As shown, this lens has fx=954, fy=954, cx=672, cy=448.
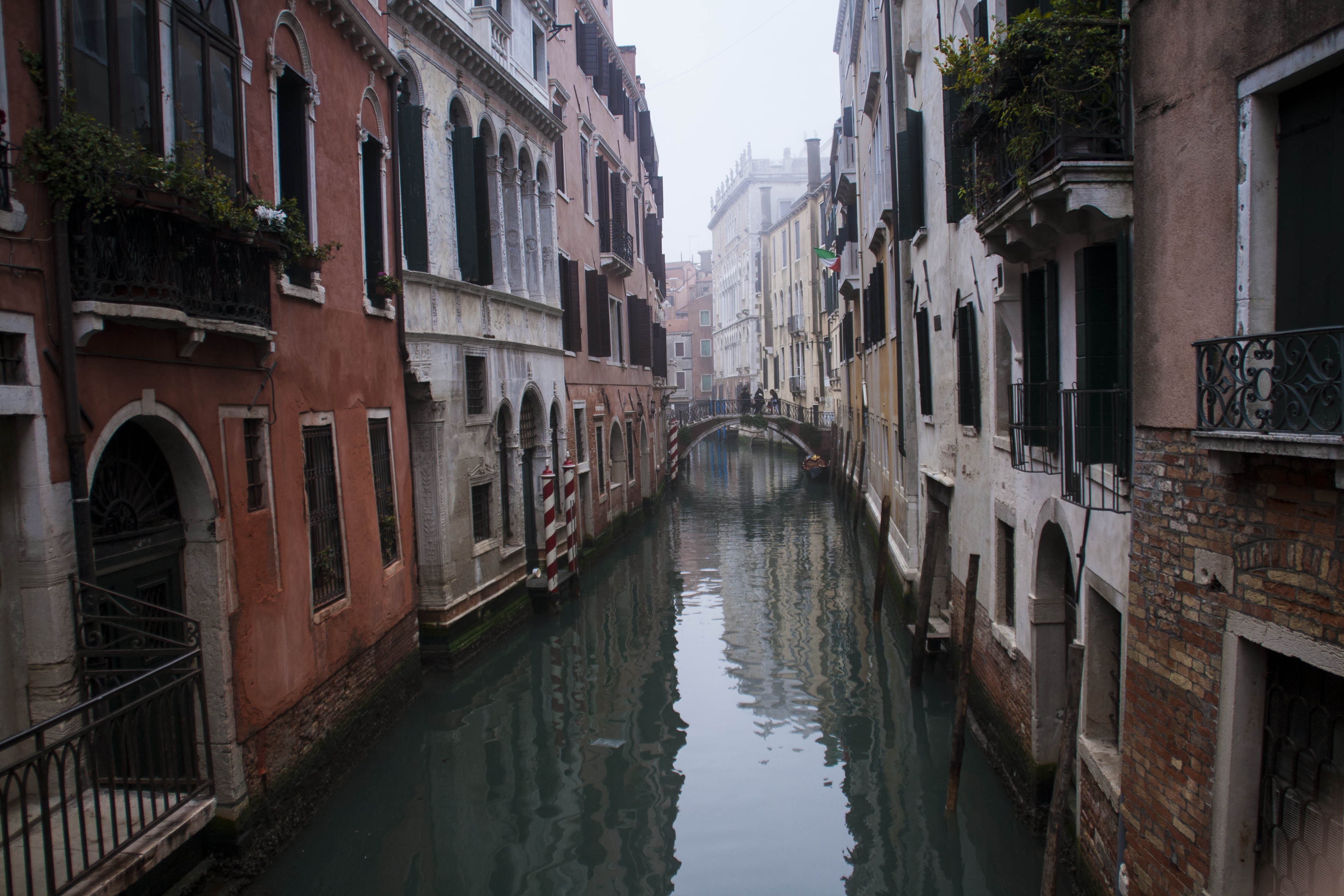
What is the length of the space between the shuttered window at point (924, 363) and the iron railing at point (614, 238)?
8.80m

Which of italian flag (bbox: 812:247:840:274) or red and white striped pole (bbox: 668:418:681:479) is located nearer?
italian flag (bbox: 812:247:840:274)

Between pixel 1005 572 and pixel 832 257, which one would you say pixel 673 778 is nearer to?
pixel 1005 572

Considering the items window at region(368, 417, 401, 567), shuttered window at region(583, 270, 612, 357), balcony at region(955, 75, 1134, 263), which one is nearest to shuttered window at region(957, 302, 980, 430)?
balcony at region(955, 75, 1134, 263)

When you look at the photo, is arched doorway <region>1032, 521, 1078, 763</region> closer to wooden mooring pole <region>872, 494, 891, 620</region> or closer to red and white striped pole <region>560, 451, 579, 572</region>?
wooden mooring pole <region>872, 494, 891, 620</region>

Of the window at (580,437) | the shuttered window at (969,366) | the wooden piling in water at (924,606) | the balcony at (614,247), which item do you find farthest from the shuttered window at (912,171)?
the balcony at (614,247)

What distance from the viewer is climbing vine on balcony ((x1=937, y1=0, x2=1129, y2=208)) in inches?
161

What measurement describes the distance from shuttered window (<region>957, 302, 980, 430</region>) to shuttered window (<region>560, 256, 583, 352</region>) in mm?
8194

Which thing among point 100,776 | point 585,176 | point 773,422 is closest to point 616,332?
point 585,176

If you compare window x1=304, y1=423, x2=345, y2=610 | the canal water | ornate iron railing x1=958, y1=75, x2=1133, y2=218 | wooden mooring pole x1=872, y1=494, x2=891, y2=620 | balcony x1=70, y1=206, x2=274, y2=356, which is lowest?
the canal water

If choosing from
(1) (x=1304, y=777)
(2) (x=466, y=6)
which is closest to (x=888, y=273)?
(2) (x=466, y=6)

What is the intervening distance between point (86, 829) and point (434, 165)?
7.49 metres

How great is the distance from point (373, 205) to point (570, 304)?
7.19 meters

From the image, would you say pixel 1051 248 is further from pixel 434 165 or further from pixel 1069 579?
pixel 434 165

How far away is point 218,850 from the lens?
5348 millimetres
